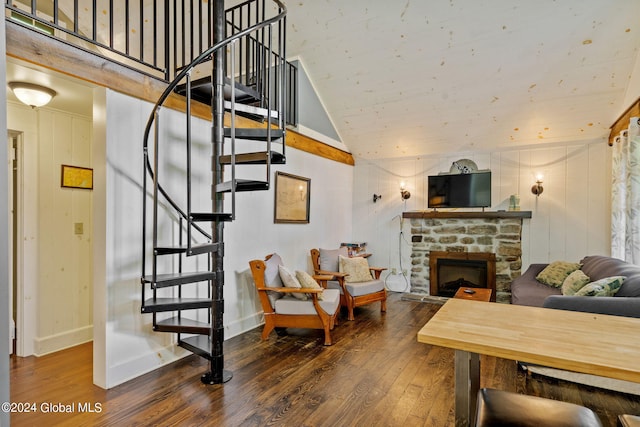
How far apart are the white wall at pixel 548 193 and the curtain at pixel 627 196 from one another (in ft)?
1.39

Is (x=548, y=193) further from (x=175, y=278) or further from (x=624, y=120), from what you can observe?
(x=175, y=278)

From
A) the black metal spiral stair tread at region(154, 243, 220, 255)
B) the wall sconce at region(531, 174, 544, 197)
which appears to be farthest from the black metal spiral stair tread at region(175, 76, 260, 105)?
the wall sconce at region(531, 174, 544, 197)

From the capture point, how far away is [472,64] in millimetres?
4027

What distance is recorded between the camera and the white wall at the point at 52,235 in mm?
3121

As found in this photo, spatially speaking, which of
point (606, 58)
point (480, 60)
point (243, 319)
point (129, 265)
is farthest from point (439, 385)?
point (606, 58)

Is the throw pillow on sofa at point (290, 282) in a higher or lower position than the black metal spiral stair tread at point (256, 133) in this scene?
lower

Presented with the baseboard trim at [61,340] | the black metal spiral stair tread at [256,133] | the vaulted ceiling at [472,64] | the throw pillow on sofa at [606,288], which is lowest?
the baseboard trim at [61,340]

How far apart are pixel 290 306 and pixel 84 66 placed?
103 inches

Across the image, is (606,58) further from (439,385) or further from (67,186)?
(67,186)

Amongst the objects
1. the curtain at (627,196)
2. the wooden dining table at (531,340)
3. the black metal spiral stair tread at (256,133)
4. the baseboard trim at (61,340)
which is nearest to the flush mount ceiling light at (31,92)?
the black metal spiral stair tread at (256,133)

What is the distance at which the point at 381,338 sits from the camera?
145 inches

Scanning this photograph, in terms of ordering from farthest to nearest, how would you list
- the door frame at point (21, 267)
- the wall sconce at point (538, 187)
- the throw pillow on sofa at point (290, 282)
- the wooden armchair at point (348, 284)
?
the wall sconce at point (538, 187) < the wooden armchair at point (348, 284) < the throw pillow on sofa at point (290, 282) < the door frame at point (21, 267)

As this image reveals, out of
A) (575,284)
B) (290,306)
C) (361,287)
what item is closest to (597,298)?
(575,284)

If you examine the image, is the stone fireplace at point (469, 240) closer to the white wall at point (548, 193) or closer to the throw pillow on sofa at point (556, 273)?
the white wall at point (548, 193)
